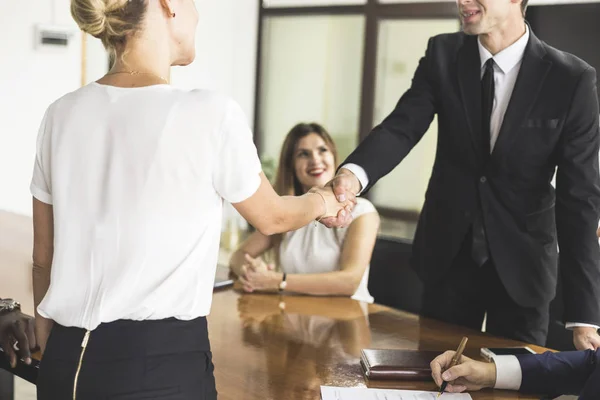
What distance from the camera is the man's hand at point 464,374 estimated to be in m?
1.69

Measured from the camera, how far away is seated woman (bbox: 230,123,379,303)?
8.86ft

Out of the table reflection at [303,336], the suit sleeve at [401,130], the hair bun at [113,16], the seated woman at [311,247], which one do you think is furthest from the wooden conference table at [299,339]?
the hair bun at [113,16]

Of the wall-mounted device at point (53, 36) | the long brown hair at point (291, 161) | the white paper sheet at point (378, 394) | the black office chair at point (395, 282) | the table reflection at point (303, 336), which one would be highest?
the wall-mounted device at point (53, 36)

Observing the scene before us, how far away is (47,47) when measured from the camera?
5.27m

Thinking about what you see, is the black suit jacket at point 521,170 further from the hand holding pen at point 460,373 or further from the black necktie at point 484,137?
the hand holding pen at point 460,373

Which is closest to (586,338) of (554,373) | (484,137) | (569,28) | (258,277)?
(554,373)

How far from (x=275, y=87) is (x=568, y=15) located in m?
3.75

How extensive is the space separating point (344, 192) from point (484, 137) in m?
0.49

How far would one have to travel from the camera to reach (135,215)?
1.25 meters

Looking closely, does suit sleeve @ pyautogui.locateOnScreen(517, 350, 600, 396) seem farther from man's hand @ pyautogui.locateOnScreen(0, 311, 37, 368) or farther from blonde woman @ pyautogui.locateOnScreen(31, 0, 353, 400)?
man's hand @ pyautogui.locateOnScreen(0, 311, 37, 368)

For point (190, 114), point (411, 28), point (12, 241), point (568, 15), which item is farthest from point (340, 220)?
point (411, 28)

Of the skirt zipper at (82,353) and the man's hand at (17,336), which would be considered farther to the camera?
the man's hand at (17,336)

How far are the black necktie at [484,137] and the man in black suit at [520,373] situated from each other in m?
0.62

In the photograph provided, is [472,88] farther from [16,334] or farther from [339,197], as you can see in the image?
[16,334]
